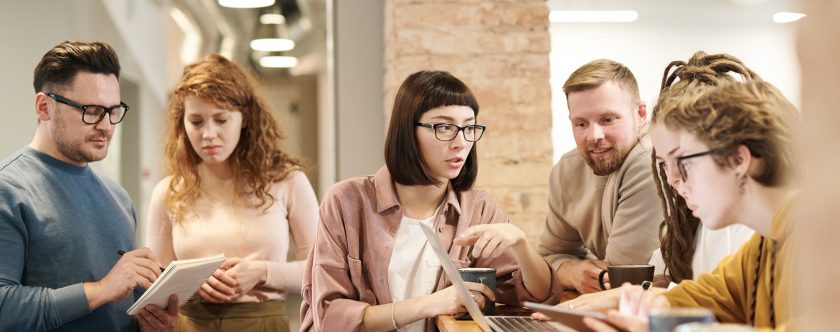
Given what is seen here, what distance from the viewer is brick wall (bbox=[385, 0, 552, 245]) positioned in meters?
3.56

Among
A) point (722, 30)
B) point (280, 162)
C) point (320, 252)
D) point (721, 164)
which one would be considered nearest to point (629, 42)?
point (722, 30)

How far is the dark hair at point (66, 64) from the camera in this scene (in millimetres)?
2445

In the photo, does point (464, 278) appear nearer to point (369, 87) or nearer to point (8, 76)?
point (369, 87)

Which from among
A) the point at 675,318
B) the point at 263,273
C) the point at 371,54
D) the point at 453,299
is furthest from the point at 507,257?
the point at 371,54

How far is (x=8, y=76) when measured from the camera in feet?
13.3

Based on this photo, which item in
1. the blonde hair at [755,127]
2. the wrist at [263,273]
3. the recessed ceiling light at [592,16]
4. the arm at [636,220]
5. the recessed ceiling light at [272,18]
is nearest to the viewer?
the blonde hair at [755,127]

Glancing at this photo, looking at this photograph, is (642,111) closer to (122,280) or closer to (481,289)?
(481,289)

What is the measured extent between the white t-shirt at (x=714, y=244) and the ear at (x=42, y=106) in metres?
1.69

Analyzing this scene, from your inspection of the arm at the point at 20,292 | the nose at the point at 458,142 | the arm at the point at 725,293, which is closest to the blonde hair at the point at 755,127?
the arm at the point at 725,293

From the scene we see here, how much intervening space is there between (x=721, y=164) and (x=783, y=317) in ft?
0.88

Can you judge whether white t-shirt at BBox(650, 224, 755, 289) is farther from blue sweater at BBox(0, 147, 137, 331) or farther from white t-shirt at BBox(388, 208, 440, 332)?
blue sweater at BBox(0, 147, 137, 331)

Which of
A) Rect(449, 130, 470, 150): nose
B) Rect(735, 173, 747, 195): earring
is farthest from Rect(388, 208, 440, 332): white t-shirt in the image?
Rect(735, 173, 747, 195): earring

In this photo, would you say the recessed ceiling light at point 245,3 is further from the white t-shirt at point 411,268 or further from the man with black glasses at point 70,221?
the white t-shirt at point 411,268

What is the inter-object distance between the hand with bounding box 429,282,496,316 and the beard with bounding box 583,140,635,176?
0.75m
